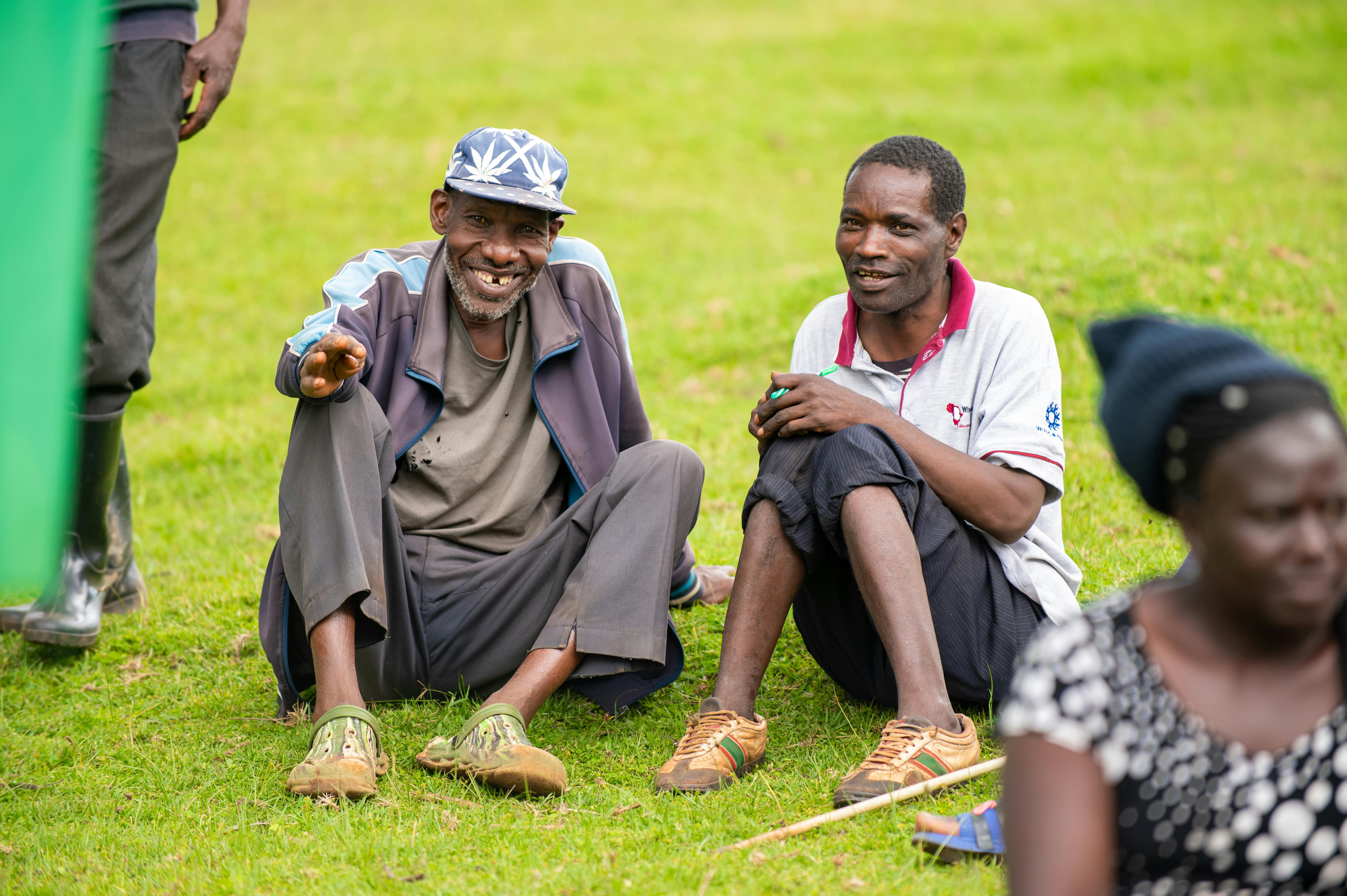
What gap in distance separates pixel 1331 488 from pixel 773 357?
6.86 m

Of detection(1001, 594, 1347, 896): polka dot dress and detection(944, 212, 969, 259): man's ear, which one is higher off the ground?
detection(944, 212, 969, 259): man's ear

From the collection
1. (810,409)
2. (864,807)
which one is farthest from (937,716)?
(810,409)

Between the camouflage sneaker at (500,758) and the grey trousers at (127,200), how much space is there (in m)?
2.08

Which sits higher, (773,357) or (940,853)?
(773,357)

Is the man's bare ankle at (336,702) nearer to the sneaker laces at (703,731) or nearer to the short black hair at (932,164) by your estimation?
the sneaker laces at (703,731)

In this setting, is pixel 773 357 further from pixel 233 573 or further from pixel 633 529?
pixel 633 529

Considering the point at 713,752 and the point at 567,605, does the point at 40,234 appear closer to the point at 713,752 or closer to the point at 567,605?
the point at 567,605

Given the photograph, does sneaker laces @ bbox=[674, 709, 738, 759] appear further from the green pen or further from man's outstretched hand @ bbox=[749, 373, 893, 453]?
the green pen

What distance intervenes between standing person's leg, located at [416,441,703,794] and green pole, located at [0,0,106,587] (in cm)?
147

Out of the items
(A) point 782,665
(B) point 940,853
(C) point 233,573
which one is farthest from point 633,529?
(C) point 233,573

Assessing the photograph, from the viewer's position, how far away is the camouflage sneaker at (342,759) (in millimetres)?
3490

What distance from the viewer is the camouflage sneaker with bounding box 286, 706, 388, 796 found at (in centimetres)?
349

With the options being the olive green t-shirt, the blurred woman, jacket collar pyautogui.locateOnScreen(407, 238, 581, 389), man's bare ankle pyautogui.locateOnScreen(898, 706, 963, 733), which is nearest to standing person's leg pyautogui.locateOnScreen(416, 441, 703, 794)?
the olive green t-shirt

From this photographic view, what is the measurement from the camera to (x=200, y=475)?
7672 millimetres
